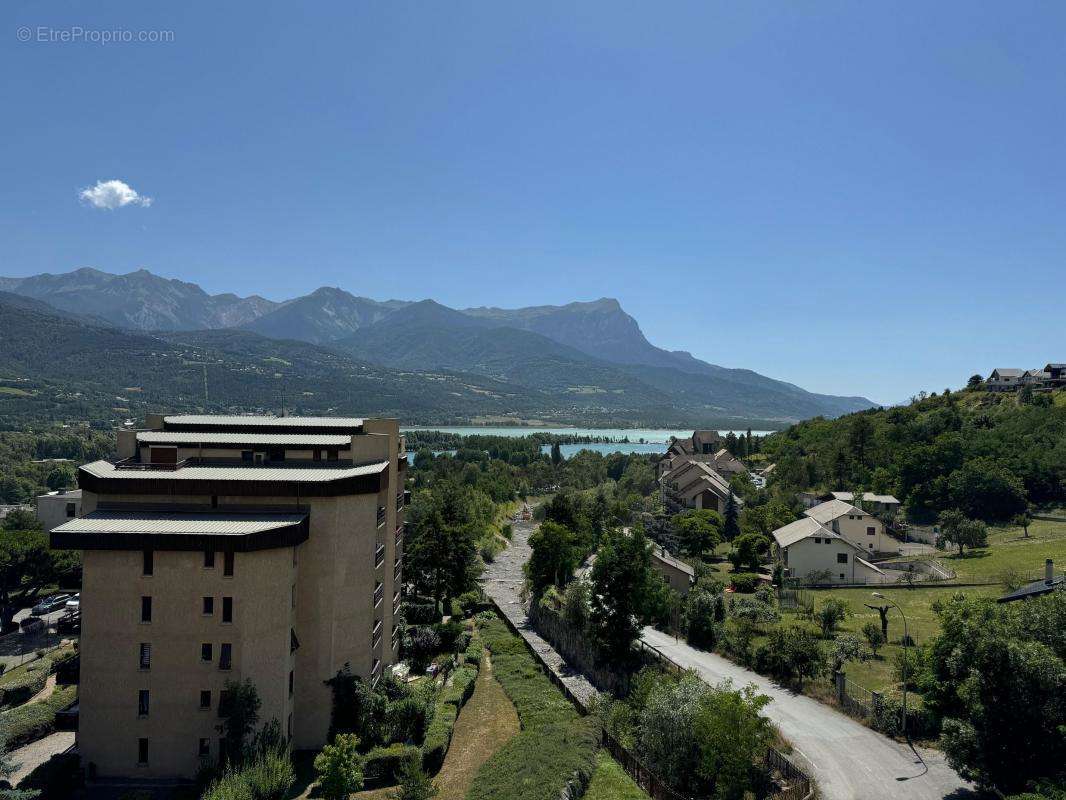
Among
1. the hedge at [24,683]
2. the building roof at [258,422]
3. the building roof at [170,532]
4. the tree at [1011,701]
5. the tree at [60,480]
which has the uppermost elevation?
the building roof at [258,422]

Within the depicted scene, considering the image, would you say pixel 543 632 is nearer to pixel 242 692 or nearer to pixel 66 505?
pixel 242 692

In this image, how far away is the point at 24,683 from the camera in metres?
34.2

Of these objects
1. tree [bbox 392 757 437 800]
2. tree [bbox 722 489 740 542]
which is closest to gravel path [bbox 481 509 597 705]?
tree [bbox 392 757 437 800]

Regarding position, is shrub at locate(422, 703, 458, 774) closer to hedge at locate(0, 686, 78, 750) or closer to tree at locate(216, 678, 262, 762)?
tree at locate(216, 678, 262, 762)

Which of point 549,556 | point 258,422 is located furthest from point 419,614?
point 258,422

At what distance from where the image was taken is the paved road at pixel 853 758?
944 inches

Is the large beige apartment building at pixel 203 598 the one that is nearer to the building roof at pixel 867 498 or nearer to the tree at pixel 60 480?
the building roof at pixel 867 498

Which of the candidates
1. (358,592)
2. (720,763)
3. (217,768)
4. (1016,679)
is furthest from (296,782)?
(1016,679)

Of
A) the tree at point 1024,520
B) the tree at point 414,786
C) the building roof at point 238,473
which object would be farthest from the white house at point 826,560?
the tree at point 414,786

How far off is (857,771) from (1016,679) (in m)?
7.23

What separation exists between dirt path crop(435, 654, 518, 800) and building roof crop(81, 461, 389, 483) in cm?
1313

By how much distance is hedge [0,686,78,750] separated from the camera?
1112 inches

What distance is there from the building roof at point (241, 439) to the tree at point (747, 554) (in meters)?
39.9

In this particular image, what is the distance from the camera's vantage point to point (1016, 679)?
21.6 meters
